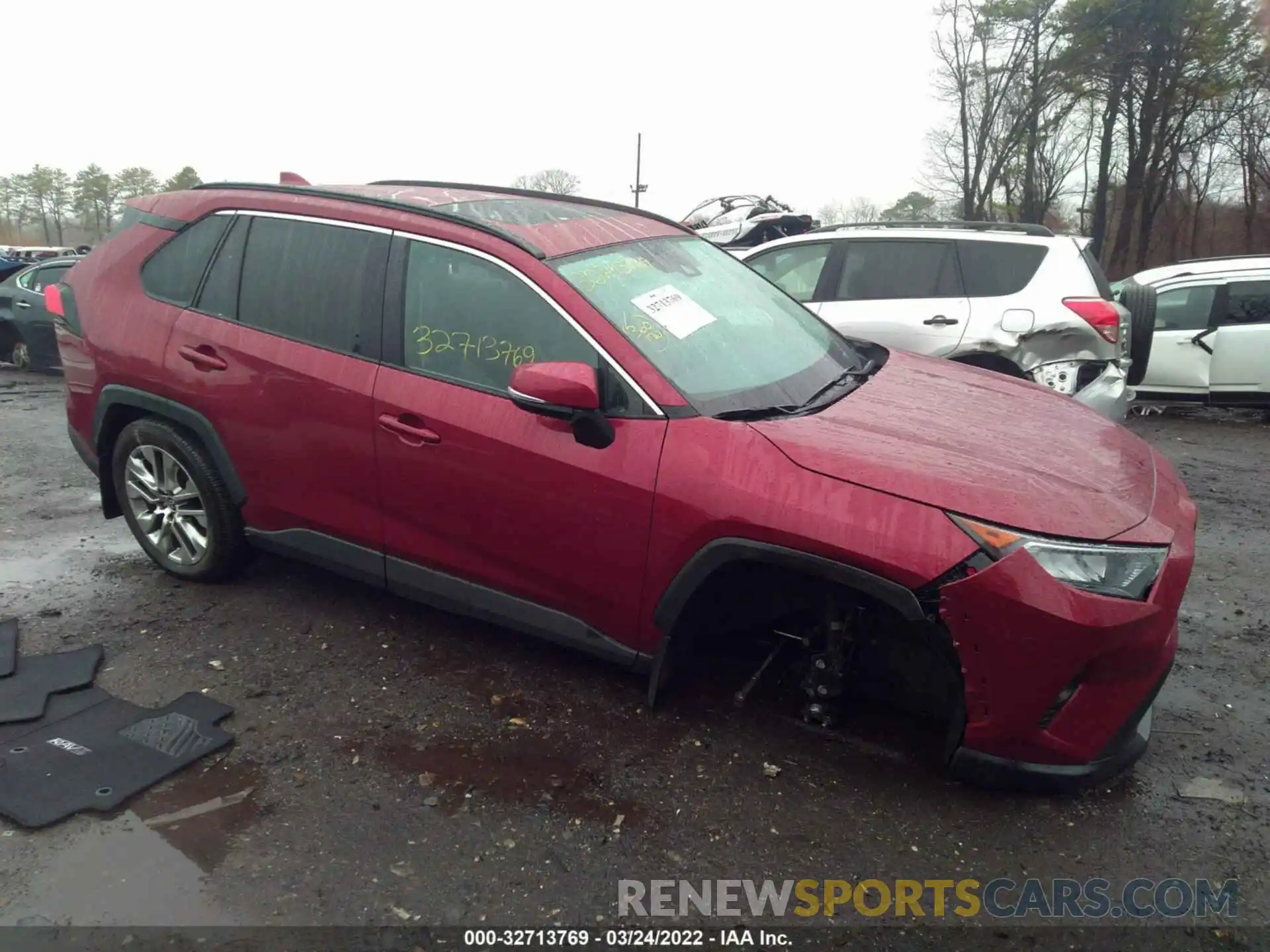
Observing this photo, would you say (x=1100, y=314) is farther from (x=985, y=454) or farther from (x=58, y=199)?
(x=58, y=199)

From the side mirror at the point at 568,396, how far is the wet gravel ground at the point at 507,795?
3.39 ft

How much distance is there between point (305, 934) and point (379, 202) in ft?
8.50

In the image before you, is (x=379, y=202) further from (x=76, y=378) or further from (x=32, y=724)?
(x=32, y=724)

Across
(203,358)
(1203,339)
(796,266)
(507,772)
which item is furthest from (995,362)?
(203,358)

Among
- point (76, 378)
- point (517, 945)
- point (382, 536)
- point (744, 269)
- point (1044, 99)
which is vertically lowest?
point (517, 945)

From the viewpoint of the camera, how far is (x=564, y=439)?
296cm

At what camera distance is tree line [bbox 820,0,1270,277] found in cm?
2800

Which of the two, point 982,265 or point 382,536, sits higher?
point 982,265

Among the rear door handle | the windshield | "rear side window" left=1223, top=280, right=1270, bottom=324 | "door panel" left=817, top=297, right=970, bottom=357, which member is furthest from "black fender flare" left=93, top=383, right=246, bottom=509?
"rear side window" left=1223, top=280, right=1270, bottom=324

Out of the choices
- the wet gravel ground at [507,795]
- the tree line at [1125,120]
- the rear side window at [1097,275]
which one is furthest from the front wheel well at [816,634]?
the tree line at [1125,120]

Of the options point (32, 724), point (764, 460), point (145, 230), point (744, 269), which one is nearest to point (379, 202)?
point (145, 230)

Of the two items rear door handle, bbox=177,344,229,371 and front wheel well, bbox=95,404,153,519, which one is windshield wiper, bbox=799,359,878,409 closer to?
rear door handle, bbox=177,344,229,371

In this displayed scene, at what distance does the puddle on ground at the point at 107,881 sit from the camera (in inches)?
90.5

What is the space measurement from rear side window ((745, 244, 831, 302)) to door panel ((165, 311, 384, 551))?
175 inches
